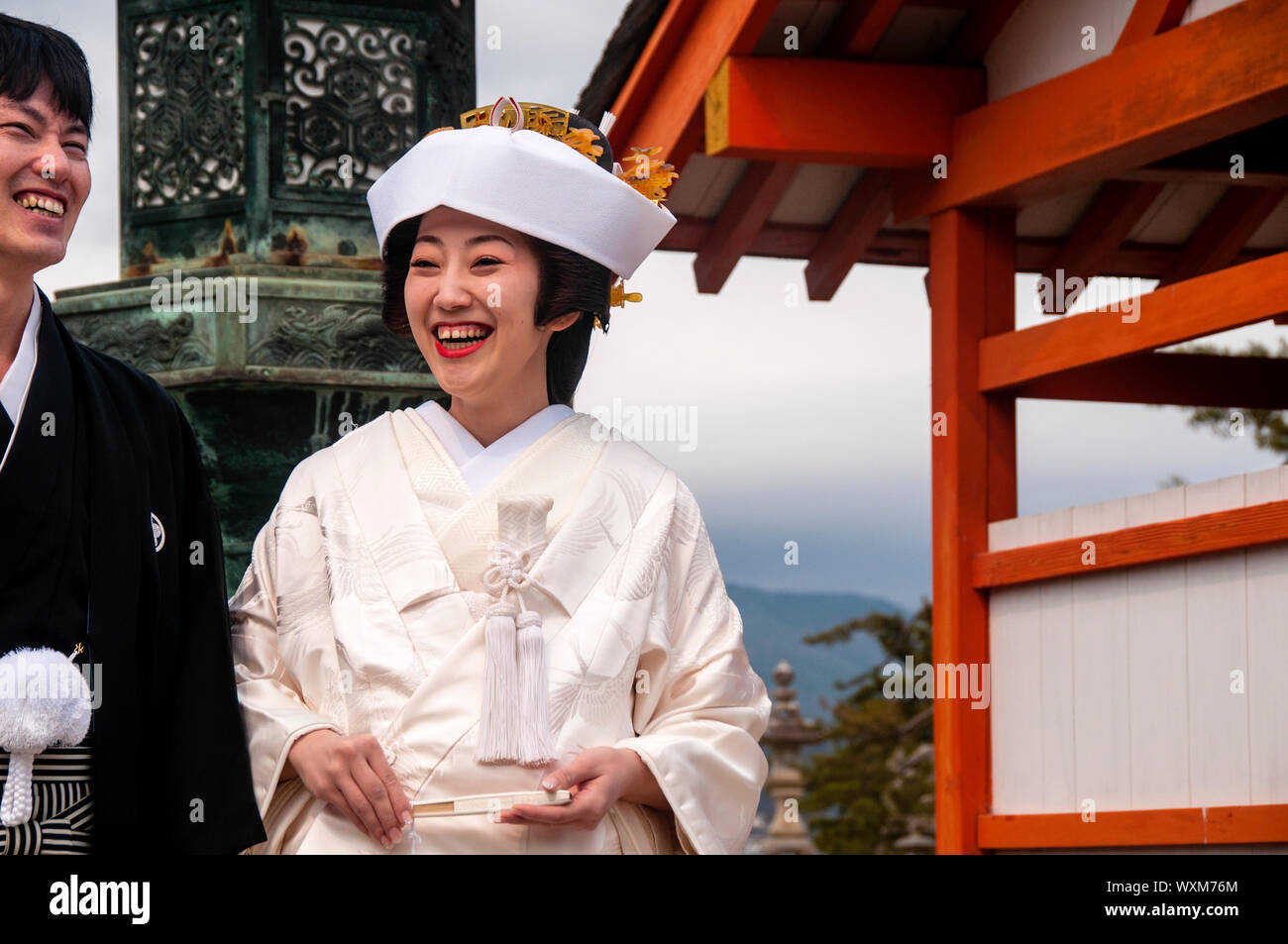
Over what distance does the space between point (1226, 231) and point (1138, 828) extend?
3226 mm

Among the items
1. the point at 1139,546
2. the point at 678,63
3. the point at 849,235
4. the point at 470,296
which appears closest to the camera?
the point at 470,296

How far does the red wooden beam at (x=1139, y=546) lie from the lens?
516cm

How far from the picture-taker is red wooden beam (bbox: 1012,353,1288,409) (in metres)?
7.04

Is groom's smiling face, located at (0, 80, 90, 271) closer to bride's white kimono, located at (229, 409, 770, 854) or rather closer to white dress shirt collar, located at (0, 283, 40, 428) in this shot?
white dress shirt collar, located at (0, 283, 40, 428)

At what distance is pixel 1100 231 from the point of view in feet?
25.1

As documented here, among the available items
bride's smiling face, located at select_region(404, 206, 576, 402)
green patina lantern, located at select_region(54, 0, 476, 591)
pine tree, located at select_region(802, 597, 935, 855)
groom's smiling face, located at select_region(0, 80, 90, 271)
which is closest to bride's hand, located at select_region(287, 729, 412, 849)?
bride's smiling face, located at select_region(404, 206, 576, 402)

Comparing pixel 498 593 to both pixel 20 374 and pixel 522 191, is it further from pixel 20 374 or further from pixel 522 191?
pixel 20 374

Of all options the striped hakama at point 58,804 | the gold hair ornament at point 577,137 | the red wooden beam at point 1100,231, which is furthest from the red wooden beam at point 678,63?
the striped hakama at point 58,804

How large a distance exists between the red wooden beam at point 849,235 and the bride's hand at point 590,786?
4316 millimetres

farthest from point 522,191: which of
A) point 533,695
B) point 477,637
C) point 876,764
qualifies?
point 876,764

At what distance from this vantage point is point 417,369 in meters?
4.65
